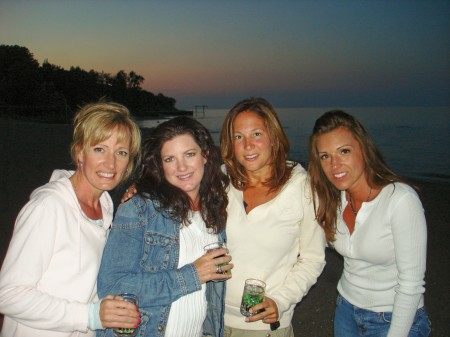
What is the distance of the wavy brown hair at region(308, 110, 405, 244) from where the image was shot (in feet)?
9.53

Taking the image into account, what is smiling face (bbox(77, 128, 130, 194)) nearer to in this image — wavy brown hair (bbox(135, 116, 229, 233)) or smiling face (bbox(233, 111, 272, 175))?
A: wavy brown hair (bbox(135, 116, 229, 233))

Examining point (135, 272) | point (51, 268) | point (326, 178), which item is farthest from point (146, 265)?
point (326, 178)

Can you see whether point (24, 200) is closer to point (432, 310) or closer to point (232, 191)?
point (232, 191)

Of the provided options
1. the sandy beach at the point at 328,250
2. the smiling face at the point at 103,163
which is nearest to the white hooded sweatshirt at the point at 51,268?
the smiling face at the point at 103,163

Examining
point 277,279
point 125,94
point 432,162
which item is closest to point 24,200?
point 277,279

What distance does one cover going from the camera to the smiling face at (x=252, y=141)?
3.08 m

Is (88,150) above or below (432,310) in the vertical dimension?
above

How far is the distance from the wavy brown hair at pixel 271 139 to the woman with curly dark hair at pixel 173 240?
1.01ft

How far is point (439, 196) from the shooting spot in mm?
12547

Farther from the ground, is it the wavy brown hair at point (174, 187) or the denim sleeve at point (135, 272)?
the wavy brown hair at point (174, 187)

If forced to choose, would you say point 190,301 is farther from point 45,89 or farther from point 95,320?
point 45,89

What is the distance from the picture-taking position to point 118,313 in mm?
2143

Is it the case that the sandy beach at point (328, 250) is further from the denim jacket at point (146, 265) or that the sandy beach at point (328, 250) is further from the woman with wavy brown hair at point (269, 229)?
the denim jacket at point (146, 265)

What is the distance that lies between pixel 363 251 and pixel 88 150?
2381 millimetres
